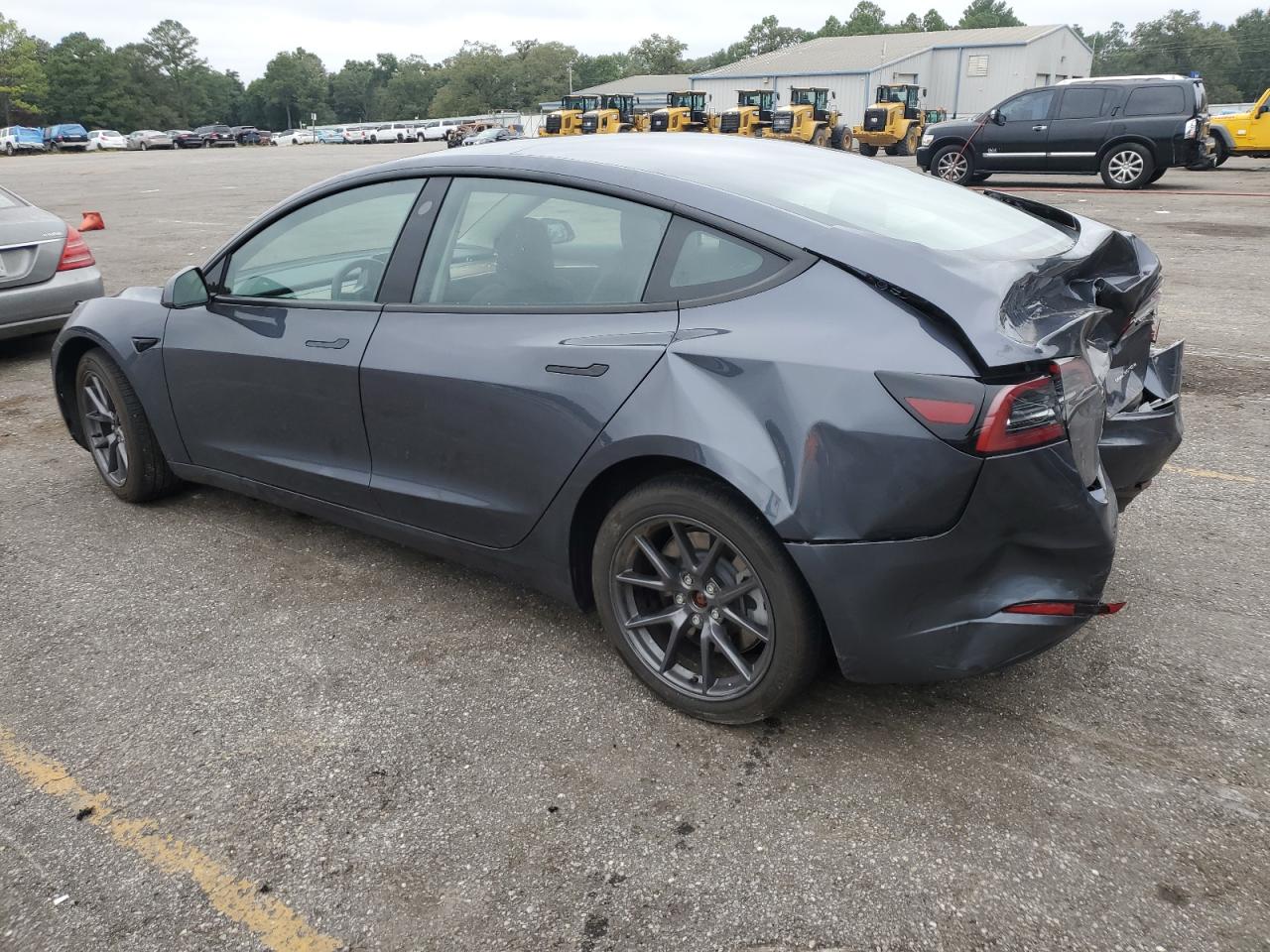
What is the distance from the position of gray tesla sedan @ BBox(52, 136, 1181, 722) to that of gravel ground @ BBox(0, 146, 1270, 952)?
29cm

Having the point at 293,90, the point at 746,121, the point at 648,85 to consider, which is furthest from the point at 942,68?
the point at 293,90

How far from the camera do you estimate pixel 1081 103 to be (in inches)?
671

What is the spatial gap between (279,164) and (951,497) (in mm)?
34278

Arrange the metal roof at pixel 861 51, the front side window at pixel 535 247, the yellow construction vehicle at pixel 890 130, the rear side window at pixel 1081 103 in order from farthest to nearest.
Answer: the metal roof at pixel 861 51, the yellow construction vehicle at pixel 890 130, the rear side window at pixel 1081 103, the front side window at pixel 535 247

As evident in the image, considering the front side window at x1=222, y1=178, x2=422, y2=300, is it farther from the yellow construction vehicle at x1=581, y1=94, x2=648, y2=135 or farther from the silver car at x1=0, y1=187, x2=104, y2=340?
the yellow construction vehicle at x1=581, y1=94, x2=648, y2=135

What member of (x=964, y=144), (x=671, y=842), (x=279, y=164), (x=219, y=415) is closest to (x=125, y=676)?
(x=219, y=415)

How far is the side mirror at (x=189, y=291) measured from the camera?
388 cm

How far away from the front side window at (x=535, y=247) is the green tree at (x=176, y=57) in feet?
423

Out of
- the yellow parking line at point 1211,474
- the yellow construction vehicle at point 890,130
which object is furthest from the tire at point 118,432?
the yellow construction vehicle at point 890,130

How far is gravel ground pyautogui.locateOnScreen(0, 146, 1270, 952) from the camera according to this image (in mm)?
2148

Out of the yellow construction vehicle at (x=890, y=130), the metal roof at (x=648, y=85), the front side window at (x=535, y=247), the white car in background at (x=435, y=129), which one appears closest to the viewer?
the front side window at (x=535, y=247)

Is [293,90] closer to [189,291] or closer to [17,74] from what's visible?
[17,74]

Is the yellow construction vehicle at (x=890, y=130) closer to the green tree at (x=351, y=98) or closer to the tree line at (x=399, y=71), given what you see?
the tree line at (x=399, y=71)

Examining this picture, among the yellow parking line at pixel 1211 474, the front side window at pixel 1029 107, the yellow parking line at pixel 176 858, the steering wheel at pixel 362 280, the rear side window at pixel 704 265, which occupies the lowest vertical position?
the yellow parking line at pixel 176 858
